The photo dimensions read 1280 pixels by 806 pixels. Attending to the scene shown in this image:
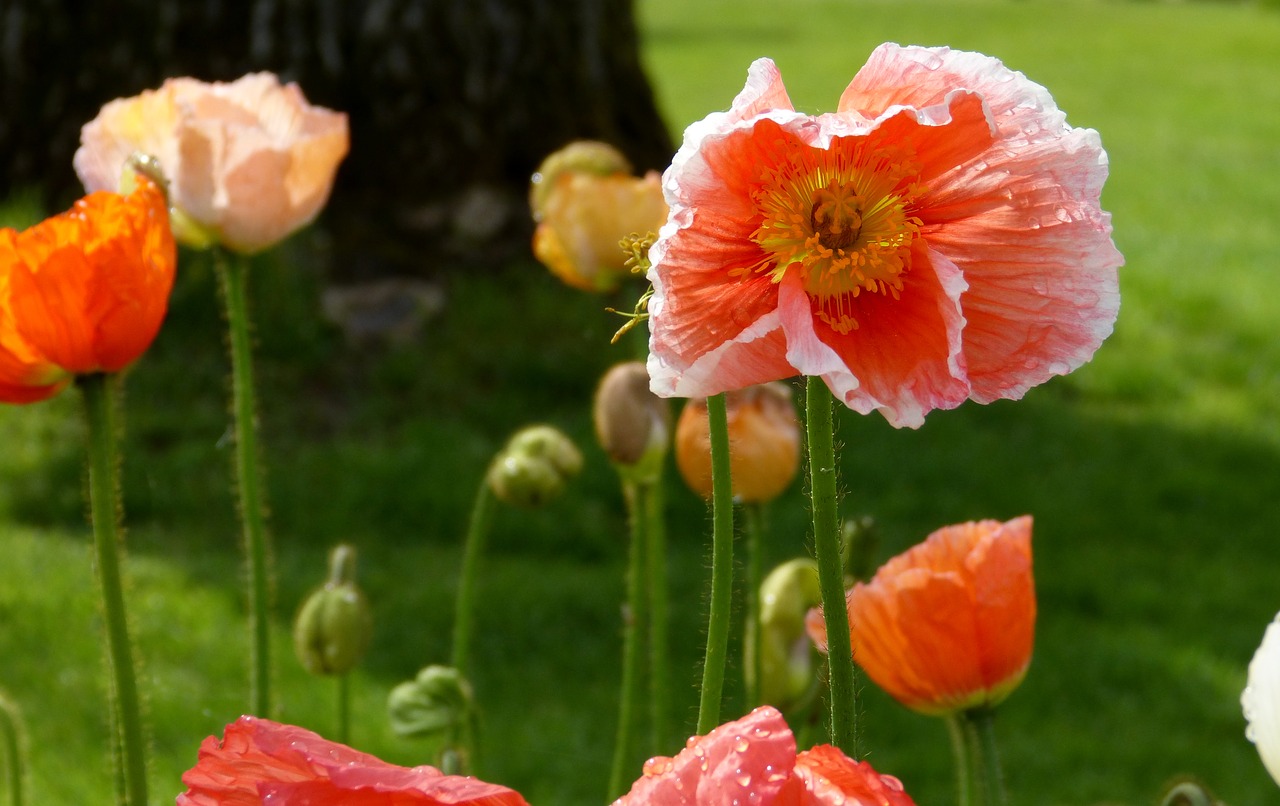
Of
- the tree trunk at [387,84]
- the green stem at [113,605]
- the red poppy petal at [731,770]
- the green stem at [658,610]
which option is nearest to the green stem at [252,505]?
the green stem at [113,605]

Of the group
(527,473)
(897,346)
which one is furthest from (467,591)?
(897,346)

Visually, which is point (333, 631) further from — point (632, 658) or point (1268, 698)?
point (1268, 698)

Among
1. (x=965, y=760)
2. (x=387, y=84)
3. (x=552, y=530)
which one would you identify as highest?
(x=387, y=84)

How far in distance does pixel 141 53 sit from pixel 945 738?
2.52m

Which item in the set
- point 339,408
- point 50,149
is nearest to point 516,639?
point 339,408

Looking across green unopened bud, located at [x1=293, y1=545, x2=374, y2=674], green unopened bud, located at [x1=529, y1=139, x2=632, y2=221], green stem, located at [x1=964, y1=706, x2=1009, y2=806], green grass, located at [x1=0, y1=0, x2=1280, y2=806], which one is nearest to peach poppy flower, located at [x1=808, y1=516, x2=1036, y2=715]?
green stem, located at [x1=964, y1=706, x2=1009, y2=806]

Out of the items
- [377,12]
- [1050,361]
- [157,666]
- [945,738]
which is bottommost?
[945,738]

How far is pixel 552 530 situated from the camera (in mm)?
3324

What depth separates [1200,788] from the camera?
74 cm

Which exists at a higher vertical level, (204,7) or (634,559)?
(204,7)

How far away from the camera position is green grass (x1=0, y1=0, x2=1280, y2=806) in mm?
2627

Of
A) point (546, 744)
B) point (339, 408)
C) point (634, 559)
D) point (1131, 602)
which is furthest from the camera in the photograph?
point (339, 408)

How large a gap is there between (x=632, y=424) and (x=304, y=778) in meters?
0.66

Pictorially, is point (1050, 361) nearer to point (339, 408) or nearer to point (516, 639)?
point (516, 639)
